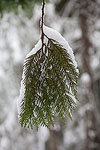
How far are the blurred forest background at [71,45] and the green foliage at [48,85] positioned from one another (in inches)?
98.4

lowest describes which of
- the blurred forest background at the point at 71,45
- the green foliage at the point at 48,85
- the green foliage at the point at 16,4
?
the green foliage at the point at 48,85

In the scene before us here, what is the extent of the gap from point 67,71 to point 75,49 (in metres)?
6.00

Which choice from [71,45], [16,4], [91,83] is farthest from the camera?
[71,45]

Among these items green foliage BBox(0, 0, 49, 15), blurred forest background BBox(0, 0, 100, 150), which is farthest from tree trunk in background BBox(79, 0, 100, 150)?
green foliage BBox(0, 0, 49, 15)

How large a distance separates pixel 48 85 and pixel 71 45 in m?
6.24

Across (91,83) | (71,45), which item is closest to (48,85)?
(91,83)

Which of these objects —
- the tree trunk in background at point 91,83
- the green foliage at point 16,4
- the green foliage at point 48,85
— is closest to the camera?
the green foliage at point 48,85

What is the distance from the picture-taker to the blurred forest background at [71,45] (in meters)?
6.61

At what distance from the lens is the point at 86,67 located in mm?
6805

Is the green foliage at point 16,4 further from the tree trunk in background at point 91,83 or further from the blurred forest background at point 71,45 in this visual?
the tree trunk in background at point 91,83

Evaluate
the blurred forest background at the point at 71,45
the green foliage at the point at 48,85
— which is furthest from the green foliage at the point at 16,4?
the green foliage at the point at 48,85

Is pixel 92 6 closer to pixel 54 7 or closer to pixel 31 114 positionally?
pixel 54 7

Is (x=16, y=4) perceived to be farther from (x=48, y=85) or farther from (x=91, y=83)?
(x=91, y=83)

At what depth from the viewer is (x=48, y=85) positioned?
0.94 metres
